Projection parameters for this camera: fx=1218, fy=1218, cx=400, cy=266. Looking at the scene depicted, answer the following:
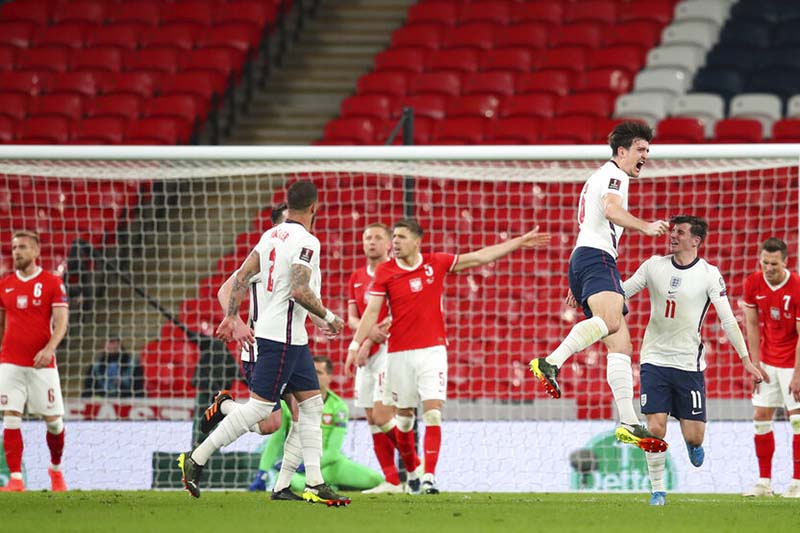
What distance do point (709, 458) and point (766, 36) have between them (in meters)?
9.20

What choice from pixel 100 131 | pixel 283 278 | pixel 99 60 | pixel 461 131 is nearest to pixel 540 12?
pixel 461 131

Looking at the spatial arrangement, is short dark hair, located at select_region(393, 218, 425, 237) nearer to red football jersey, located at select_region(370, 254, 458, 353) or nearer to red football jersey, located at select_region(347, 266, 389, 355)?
red football jersey, located at select_region(370, 254, 458, 353)

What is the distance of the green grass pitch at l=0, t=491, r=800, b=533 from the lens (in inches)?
249

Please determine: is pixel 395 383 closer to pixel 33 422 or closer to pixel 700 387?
pixel 700 387

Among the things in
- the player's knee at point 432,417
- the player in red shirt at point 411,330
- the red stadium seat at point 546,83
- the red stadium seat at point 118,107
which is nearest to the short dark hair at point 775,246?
the player in red shirt at point 411,330

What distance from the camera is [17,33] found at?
19359mm

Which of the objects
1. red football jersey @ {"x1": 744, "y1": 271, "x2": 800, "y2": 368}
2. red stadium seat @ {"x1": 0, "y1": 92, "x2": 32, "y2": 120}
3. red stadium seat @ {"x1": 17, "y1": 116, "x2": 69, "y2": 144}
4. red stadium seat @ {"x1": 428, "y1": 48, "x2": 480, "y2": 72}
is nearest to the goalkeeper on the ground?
red football jersey @ {"x1": 744, "y1": 271, "x2": 800, "y2": 368}

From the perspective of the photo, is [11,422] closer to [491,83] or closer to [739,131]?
[491,83]

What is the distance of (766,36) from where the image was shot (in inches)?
715

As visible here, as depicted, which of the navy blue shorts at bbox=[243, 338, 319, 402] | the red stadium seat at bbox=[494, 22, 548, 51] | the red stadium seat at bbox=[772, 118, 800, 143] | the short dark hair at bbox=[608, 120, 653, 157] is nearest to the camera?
the navy blue shorts at bbox=[243, 338, 319, 402]

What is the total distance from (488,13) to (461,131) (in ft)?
11.8

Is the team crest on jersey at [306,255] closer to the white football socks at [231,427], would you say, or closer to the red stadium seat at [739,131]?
the white football socks at [231,427]

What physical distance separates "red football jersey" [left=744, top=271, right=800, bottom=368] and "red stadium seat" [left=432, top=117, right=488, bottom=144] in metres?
6.78

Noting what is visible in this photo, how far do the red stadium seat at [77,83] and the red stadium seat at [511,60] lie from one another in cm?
580
